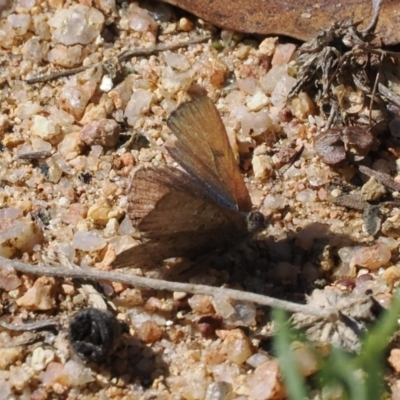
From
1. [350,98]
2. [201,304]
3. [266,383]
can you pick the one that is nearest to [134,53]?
[350,98]

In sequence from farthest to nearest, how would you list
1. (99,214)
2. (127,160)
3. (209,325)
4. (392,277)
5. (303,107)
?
(303,107)
(127,160)
(99,214)
(392,277)
(209,325)

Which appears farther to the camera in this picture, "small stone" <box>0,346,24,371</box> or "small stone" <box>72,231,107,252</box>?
"small stone" <box>72,231,107,252</box>

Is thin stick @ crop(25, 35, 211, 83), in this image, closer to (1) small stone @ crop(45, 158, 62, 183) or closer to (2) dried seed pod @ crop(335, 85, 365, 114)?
(1) small stone @ crop(45, 158, 62, 183)

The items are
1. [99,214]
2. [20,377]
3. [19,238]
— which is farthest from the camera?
[99,214]

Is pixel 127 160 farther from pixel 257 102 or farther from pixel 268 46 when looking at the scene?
pixel 268 46

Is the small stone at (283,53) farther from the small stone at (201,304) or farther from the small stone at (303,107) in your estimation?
the small stone at (201,304)

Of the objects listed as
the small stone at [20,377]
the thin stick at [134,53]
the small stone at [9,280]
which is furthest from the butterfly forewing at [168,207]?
the thin stick at [134,53]

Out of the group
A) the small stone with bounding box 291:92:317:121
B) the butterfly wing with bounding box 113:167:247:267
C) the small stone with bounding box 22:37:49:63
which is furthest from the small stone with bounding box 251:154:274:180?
the small stone with bounding box 22:37:49:63
